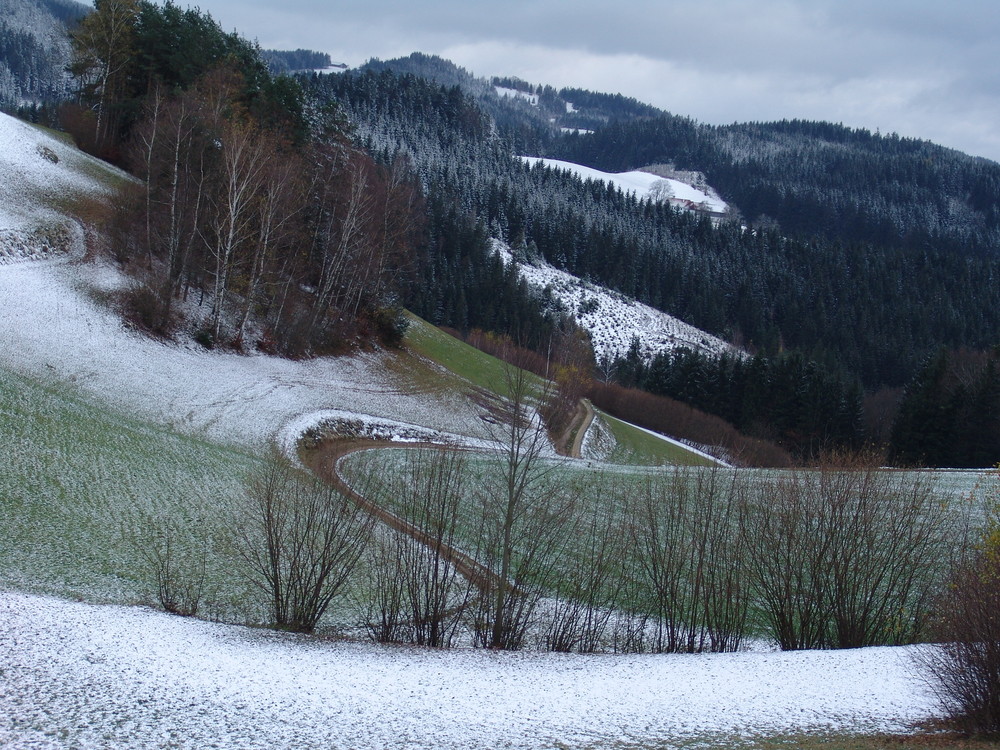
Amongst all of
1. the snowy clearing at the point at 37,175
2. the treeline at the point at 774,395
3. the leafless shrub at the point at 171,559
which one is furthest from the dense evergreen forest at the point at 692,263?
the leafless shrub at the point at 171,559

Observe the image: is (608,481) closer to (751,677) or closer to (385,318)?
(751,677)

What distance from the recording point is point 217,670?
12.5 metres

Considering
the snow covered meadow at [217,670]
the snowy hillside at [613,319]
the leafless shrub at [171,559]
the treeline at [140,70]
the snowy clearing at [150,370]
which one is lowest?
the leafless shrub at [171,559]

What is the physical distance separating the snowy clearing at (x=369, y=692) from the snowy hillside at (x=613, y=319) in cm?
10108

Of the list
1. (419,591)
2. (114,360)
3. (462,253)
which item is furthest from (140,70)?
(462,253)

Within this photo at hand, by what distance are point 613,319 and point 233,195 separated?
3831 inches

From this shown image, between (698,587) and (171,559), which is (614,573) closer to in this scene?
(698,587)

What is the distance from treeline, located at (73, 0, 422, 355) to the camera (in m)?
40.1

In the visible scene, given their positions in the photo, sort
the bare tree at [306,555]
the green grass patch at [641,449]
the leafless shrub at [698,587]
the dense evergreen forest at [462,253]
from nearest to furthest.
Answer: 1. the bare tree at [306,555]
2. the leafless shrub at [698,587]
3. the dense evergreen forest at [462,253]
4. the green grass patch at [641,449]

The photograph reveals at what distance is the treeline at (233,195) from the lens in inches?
1577

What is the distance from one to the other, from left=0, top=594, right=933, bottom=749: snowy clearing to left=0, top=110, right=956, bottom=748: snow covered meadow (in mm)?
40

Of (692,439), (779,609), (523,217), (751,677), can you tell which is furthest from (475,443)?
(523,217)

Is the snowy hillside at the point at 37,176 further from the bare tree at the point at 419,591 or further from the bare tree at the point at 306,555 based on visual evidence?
the bare tree at the point at 419,591

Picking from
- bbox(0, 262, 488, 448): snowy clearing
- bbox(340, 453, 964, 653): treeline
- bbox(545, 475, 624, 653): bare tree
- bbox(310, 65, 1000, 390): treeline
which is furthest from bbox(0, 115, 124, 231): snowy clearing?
bbox(310, 65, 1000, 390): treeline
